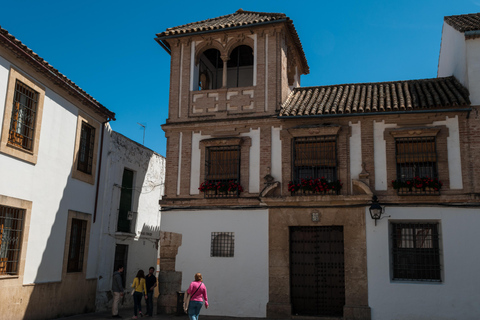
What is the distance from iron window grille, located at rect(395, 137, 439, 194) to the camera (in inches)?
498

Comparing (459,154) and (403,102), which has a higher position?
(403,102)

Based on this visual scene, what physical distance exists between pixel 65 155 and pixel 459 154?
1065 cm

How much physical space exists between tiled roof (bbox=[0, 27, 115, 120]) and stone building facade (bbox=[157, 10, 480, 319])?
91.0 inches

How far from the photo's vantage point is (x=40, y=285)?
1213 cm

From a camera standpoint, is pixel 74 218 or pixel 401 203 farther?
pixel 74 218

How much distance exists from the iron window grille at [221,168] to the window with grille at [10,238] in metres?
4.99

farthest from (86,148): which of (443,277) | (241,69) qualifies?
(443,277)

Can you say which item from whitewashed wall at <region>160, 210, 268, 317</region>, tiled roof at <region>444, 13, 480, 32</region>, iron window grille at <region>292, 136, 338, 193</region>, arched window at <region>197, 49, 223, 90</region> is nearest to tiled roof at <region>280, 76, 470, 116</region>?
iron window grille at <region>292, 136, 338, 193</region>

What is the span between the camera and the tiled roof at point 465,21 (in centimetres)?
1306

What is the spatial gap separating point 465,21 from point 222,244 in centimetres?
980

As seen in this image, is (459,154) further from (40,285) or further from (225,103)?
(40,285)

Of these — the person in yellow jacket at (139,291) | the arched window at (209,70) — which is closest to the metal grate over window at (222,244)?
the person in yellow jacket at (139,291)

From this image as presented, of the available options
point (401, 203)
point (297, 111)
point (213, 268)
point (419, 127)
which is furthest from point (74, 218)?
point (419, 127)

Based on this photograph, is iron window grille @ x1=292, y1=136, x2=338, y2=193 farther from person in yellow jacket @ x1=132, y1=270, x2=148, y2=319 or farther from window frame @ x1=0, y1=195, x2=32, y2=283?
window frame @ x1=0, y1=195, x2=32, y2=283
